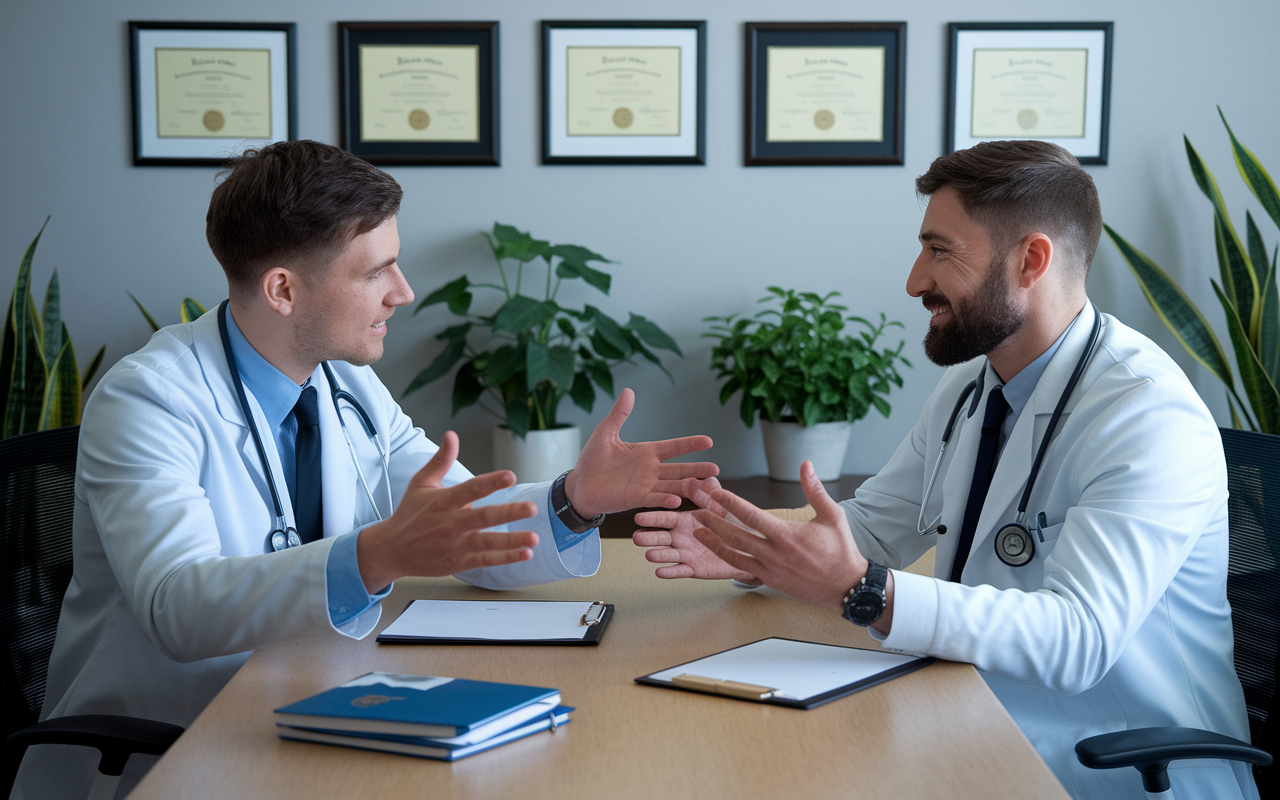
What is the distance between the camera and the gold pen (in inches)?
40.8

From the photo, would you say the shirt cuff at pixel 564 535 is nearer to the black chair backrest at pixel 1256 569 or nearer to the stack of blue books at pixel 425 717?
the stack of blue books at pixel 425 717

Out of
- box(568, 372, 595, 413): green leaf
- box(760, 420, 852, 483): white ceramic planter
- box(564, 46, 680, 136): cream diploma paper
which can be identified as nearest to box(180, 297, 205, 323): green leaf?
box(568, 372, 595, 413): green leaf

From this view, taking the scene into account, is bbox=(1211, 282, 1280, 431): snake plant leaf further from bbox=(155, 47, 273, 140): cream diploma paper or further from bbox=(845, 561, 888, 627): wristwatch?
bbox=(155, 47, 273, 140): cream diploma paper

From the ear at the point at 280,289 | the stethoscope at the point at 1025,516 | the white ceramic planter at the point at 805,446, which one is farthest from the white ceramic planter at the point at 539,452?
the stethoscope at the point at 1025,516

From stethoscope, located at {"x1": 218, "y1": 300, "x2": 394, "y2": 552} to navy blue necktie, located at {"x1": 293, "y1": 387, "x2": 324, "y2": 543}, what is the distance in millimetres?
52

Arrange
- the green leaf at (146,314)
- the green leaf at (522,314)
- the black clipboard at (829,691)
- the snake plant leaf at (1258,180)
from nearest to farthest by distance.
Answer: the black clipboard at (829,691) → the green leaf at (522,314) → the snake plant leaf at (1258,180) → the green leaf at (146,314)

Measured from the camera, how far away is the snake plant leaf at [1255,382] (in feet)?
9.24

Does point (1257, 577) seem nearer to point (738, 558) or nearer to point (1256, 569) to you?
point (1256, 569)

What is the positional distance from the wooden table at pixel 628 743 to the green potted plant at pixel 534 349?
5.30 ft

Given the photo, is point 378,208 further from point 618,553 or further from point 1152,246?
point 1152,246

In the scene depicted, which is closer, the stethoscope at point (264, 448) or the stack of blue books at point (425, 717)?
the stack of blue books at point (425, 717)

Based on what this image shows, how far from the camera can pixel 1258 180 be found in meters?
2.93

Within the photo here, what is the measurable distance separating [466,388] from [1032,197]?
6.13ft

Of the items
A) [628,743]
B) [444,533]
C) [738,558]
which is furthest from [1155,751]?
[444,533]
